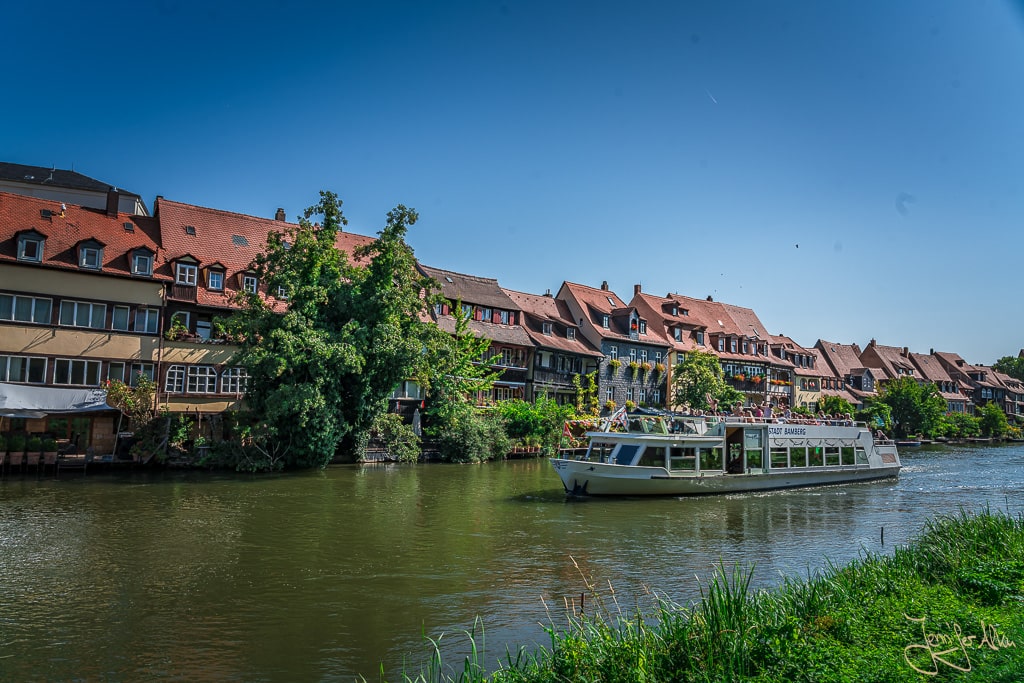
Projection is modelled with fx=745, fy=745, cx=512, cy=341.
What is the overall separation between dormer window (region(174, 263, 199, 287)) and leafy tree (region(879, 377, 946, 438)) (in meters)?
73.7

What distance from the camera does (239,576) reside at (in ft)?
54.0

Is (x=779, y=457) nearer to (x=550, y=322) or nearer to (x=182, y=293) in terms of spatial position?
(x=550, y=322)

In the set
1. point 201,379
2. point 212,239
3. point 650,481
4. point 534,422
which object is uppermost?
point 212,239

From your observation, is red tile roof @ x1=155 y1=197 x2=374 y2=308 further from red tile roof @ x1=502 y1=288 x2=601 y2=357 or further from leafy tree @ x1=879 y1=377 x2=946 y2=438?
leafy tree @ x1=879 y1=377 x2=946 y2=438

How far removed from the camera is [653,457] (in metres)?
30.2

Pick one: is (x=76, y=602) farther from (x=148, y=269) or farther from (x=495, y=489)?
(x=148, y=269)

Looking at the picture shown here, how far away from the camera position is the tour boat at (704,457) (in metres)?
29.8

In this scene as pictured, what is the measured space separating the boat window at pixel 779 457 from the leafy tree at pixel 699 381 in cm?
2663

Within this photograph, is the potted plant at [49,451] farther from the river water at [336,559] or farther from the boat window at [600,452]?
the boat window at [600,452]

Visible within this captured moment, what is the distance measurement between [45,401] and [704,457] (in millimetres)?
29636

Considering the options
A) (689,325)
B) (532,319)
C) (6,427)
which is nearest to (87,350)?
(6,427)

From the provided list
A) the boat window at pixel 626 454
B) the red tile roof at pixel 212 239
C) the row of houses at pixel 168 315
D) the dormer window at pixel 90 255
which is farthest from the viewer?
the red tile roof at pixel 212 239

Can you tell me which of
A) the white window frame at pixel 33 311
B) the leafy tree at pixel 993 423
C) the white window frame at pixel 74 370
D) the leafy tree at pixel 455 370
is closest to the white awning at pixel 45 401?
the white window frame at pixel 74 370

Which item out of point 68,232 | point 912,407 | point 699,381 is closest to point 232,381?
point 68,232
